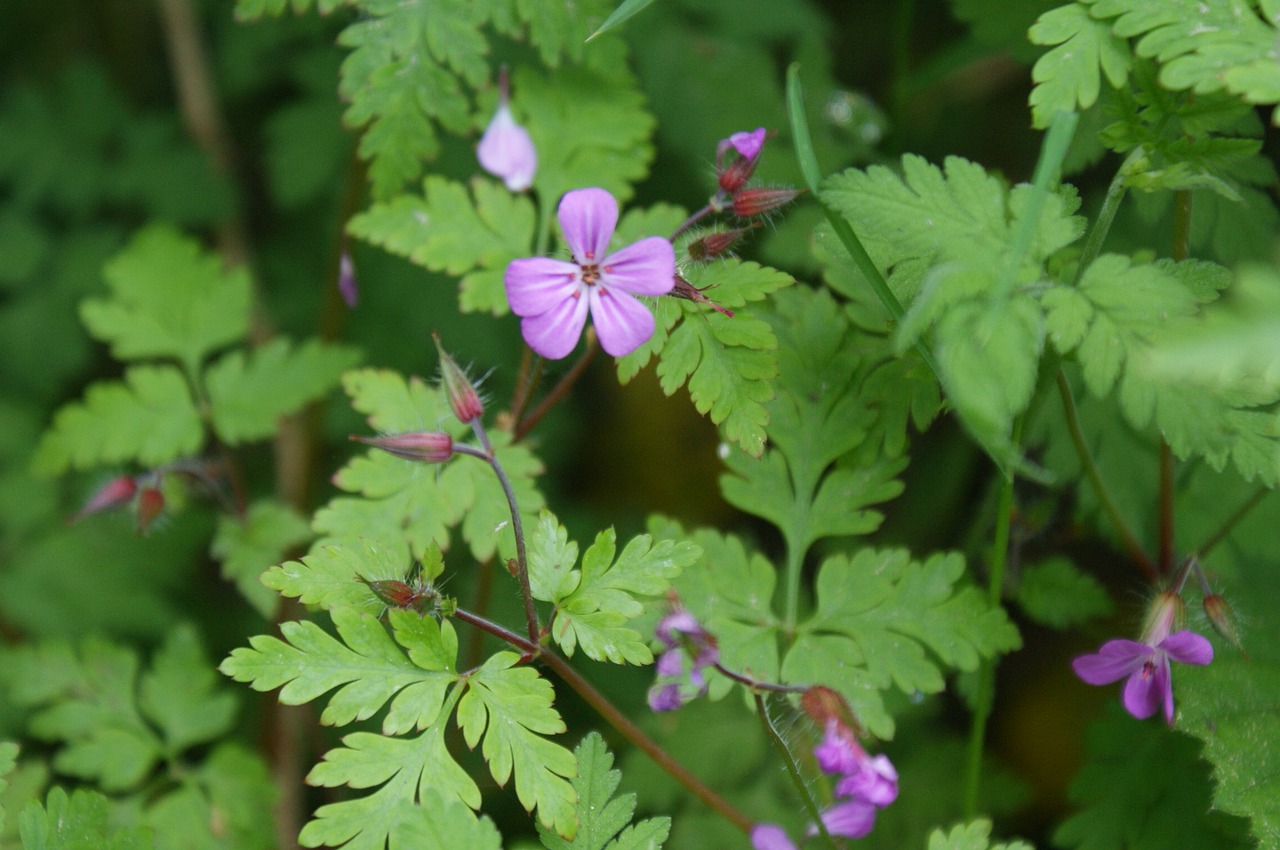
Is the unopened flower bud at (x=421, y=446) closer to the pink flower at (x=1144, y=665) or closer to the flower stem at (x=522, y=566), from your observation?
the flower stem at (x=522, y=566)

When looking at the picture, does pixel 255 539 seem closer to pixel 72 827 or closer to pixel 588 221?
pixel 72 827

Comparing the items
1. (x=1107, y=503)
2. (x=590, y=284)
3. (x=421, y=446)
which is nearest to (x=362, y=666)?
(x=421, y=446)

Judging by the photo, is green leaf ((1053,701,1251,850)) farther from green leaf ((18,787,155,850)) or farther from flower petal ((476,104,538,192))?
green leaf ((18,787,155,850))

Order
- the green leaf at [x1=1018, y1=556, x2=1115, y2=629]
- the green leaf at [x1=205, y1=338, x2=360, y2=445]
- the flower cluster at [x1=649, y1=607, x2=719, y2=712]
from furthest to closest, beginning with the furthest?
the green leaf at [x1=205, y1=338, x2=360, y2=445]
the green leaf at [x1=1018, y1=556, x2=1115, y2=629]
the flower cluster at [x1=649, y1=607, x2=719, y2=712]

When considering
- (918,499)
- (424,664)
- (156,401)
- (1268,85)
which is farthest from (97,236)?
(1268,85)

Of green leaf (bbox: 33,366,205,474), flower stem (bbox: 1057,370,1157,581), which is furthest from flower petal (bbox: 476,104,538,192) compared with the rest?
green leaf (bbox: 33,366,205,474)

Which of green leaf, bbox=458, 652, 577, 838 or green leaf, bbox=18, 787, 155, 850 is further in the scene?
green leaf, bbox=18, 787, 155, 850
